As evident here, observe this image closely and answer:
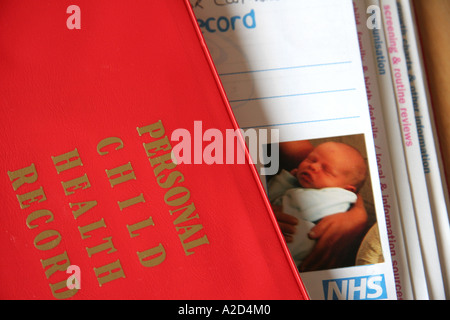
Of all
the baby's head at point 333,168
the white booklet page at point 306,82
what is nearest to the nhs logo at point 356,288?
the white booklet page at point 306,82

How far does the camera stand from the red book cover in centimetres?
44

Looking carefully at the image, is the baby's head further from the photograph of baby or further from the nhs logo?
the nhs logo

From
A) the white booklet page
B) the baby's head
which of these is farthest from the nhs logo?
the baby's head

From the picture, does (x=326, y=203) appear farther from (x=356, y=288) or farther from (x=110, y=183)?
(x=110, y=183)

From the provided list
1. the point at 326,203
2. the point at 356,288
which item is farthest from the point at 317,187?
the point at 356,288

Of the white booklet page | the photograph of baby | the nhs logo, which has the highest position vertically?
the white booklet page

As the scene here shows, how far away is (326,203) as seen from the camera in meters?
0.51

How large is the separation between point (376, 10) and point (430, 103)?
0.15 metres

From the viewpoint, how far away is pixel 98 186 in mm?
451

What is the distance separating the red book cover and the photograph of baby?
6 centimetres

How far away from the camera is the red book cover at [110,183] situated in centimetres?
44

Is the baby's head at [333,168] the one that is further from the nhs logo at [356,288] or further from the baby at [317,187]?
the nhs logo at [356,288]
